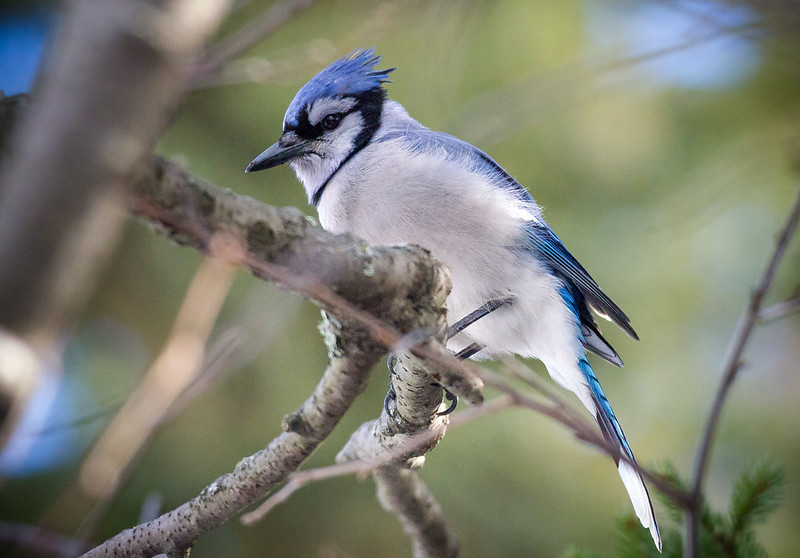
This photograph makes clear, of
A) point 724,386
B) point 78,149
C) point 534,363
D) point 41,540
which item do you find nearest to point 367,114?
point 534,363

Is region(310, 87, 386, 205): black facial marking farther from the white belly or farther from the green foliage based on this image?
the green foliage

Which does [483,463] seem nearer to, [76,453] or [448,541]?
[448,541]

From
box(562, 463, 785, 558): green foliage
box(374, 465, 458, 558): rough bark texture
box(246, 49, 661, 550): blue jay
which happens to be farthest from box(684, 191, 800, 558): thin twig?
box(374, 465, 458, 558): rough bark texture

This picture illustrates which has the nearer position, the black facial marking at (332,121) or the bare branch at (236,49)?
the bare branch at (236,49)

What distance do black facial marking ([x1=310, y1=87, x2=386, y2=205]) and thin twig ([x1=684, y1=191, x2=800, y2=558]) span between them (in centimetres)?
125

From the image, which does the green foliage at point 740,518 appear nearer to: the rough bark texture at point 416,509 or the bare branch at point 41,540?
the rough bark texture at point 416,509

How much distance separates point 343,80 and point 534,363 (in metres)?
1.32

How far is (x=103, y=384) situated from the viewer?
8.39 feet

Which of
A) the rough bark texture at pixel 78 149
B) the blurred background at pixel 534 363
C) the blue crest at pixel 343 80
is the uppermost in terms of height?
the rough bark texture at pixel 78 149

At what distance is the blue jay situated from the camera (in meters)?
1.73

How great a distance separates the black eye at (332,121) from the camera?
2.20 metres

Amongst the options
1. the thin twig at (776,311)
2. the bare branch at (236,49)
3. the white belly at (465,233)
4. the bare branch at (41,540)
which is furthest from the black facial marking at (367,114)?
the bare branch at (41,540)

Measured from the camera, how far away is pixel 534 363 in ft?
9.25

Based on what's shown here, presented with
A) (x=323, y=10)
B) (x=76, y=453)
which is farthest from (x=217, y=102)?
(x=76, y=453)
